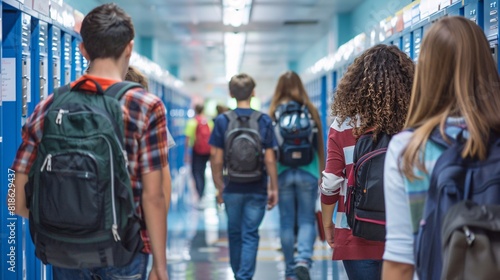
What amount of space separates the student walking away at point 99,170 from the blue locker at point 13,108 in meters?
1.92

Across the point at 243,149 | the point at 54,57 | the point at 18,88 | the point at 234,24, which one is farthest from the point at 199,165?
the point at 18,88

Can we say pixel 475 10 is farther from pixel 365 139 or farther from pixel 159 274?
pixel 159 274

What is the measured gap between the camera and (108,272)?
2.50 m

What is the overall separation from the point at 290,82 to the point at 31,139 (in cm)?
372

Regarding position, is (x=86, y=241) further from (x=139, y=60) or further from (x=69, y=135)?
(x=139, y=60)

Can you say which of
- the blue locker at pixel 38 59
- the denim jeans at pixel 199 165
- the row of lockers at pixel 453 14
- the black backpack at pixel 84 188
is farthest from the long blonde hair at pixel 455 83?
the denim jeans at pixel 199 165

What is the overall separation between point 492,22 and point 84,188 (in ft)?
6.90

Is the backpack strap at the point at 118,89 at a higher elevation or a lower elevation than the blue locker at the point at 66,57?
lower

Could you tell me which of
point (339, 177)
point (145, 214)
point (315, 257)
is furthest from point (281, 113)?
point (145, 214)

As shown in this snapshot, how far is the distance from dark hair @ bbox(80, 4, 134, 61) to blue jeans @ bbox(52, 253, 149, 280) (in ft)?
2.13

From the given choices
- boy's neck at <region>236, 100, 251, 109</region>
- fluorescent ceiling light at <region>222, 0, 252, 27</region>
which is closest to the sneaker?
boy's neck at <region>236, 100, 251, 109</region>

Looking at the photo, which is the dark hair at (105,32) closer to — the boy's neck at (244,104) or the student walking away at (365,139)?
the student walking away at (365,139)

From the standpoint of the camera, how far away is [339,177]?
334cm

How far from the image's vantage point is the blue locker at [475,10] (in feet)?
12.3
